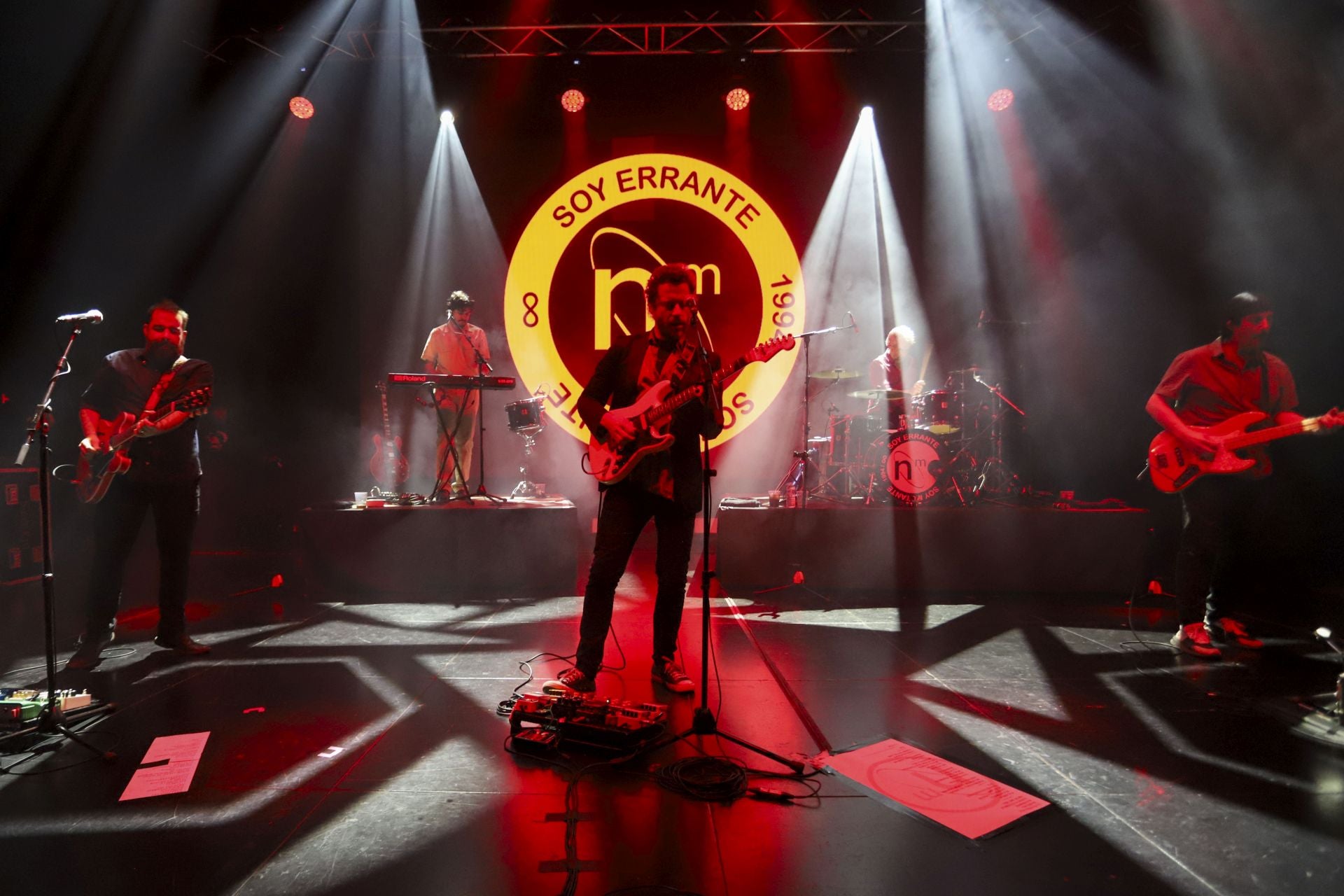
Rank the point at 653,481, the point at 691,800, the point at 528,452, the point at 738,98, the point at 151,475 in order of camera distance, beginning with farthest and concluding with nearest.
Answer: the point at 528,452 → the point at 738,98 → the point at 151,475 → the point at 653,481 → the point at 691,800

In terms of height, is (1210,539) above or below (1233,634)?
above

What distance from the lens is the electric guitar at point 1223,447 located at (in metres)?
3.96

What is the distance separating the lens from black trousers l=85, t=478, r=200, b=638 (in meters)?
3.88

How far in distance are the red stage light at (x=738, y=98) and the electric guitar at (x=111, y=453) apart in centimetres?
653

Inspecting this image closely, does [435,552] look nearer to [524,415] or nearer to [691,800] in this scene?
[524,415]

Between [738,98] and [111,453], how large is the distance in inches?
278

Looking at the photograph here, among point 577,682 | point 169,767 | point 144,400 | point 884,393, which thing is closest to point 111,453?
point 144,400

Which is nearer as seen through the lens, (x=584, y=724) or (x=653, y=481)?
(x=584, y=724)

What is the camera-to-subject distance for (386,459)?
8.17m

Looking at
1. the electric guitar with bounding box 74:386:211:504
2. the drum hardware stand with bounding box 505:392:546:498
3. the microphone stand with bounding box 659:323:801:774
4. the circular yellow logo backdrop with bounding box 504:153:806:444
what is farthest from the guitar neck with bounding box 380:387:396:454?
the microphone stand with bounding box 659:323:801:774

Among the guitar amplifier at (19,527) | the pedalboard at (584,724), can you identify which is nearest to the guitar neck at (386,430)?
the guitar amplifier at (19,527)

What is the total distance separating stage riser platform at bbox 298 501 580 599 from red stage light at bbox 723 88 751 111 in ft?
17.5

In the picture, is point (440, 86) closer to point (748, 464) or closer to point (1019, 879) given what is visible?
point (748, 464)

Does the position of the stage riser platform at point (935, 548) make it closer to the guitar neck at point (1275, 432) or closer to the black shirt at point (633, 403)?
the guitar neck at point (1275, 432)
